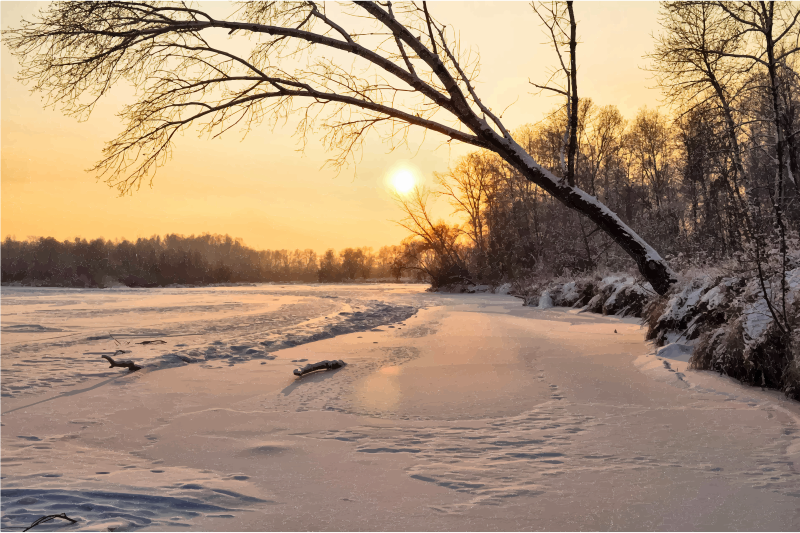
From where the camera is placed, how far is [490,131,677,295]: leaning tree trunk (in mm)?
6430

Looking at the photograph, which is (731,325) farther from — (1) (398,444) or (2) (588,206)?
(1) (398,444)

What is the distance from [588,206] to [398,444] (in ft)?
15.7

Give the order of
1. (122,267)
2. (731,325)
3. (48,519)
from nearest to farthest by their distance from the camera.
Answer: (48,519) < (731,325) < (122,267)

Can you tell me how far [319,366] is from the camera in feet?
17.8

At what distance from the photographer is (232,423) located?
11.5 ft

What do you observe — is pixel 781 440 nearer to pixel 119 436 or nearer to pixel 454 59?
pixel 119 436

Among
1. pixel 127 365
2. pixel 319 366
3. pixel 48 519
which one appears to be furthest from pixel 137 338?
pixel 48 519

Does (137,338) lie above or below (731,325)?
below

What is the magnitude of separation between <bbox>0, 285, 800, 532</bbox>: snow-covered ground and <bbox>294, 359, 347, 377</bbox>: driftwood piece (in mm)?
114

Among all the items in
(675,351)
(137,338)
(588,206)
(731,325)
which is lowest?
(137,338)

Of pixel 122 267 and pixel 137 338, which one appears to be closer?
pixel 137 338

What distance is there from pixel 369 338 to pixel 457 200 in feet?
90.8

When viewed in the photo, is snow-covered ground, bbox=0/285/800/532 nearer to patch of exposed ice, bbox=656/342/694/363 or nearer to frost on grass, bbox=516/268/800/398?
patch of exposed ice, bbox=656/342/694/363

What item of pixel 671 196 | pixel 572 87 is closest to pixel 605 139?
pixel 671 196
